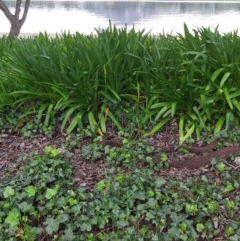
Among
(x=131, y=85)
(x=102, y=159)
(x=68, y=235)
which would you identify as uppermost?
(x=131, y=85)

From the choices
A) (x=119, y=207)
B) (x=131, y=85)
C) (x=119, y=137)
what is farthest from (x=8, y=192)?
(x=131, y=85)

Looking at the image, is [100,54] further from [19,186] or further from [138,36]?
[19,186]

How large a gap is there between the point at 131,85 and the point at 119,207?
1346 millimetres

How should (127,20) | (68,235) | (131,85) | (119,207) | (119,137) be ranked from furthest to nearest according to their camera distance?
(127,20) → (131,85) → (119,137) → (119,207) → (68,235)

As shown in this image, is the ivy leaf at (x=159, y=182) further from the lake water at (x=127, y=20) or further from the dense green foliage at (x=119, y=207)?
the lake water at (x=127, y=20)

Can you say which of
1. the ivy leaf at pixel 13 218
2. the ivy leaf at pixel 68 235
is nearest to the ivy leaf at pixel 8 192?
the ivy leaf at pixel 13 218

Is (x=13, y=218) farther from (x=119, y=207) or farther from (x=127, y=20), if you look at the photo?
(x=127, y=20)

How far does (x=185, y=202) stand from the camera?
8.25 feet

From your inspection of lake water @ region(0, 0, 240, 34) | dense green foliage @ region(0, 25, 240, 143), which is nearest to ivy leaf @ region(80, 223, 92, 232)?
dense green foliage @ region(0, 25, 240, 143)

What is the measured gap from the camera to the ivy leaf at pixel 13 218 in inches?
92.7

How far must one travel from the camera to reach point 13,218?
2369 mm

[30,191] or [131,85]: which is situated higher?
[131,85]

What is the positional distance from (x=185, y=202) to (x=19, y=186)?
1.01 metres

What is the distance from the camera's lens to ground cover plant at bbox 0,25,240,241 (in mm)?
2422
